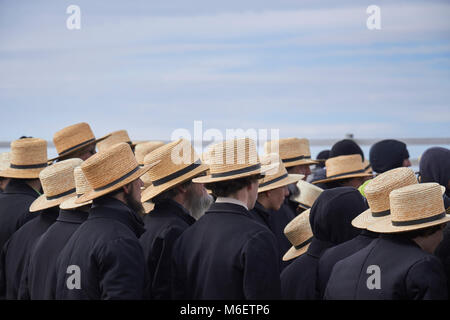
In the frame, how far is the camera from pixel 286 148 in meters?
5.70

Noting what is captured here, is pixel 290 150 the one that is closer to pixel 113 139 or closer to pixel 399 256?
pixel 113 139

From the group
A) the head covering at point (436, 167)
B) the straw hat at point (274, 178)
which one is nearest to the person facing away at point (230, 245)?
the straw hat at point (274, 178)

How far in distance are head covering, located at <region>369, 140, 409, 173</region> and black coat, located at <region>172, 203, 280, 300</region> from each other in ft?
11.2

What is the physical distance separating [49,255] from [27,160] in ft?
6.17

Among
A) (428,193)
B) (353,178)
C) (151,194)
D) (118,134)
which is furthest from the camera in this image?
(118,134)

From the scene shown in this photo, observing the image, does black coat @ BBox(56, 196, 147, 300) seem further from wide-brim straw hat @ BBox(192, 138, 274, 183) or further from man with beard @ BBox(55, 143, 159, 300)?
wide-brim straw hat @ BBox(192, 138, 274, 183)

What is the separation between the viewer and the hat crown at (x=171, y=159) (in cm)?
345

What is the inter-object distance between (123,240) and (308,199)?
222cm

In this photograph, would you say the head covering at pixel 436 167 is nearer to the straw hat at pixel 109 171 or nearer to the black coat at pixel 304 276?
the black coat at pixel 304 276

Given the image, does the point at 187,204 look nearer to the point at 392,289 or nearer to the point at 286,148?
the point at 392,289

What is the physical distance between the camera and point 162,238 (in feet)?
10.5

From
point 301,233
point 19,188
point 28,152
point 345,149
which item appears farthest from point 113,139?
point 301,233
